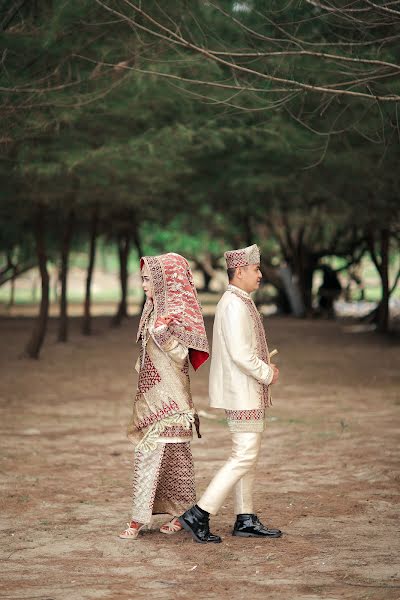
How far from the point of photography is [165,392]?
6559 mm

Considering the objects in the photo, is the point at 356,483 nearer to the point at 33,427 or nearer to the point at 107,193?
the point at 33,427

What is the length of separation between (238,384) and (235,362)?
0.16 metres

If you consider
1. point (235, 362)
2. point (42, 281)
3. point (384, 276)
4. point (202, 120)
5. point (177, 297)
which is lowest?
point (42, 281)

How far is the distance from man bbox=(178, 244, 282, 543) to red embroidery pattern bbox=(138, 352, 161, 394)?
1.20 feet

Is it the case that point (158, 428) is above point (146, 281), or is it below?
below

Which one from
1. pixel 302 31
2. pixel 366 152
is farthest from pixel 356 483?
pixel 366 152

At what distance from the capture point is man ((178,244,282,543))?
20.7ft

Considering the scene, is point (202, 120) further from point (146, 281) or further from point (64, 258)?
point (146, 281)

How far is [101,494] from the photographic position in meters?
8.04

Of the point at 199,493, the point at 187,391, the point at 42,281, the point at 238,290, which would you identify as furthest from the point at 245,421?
the point at 42,281

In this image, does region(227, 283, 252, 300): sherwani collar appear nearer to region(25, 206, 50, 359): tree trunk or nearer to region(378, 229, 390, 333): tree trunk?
region(25, 206, 50, 359): tree trunk

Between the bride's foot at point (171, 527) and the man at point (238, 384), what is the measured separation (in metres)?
0.22

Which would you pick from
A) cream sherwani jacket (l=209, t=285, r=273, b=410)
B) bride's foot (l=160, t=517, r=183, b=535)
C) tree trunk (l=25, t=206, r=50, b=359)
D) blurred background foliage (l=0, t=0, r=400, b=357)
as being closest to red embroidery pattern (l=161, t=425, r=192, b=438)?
cream sherwani jacket (l=209, t=285, r=273, b=410)

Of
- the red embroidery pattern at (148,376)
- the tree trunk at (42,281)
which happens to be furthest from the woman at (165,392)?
the tree trunk at (42,281)
